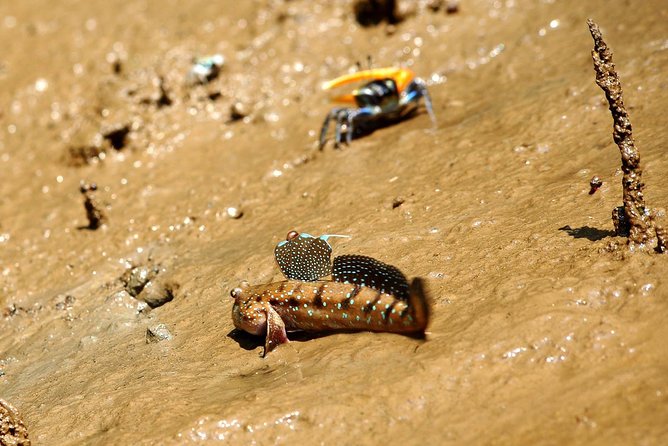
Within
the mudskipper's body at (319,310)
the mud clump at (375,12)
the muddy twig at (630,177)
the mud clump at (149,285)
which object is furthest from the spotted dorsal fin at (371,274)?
the mud clump at (375,12)

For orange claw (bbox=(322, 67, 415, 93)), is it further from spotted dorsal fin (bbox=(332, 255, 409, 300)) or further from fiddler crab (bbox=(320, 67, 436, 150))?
spotted dorsal fin (bbox=(332, 255, 409, 300))

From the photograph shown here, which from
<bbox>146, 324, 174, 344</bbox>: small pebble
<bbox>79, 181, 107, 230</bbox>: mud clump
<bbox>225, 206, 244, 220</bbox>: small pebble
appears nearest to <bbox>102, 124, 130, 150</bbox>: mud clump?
<bbox>79, 181, 107, 230</bbox>: mud clump

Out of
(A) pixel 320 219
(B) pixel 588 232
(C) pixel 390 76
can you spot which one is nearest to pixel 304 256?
(A) pixel 320 219

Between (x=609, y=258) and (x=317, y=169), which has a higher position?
(x=317, y=169)

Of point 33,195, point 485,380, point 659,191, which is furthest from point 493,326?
point 33,195

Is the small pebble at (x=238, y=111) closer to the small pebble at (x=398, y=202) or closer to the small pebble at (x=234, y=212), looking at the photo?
the small pebble at (x=234, y=212)

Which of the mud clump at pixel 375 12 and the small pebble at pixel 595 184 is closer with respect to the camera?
the small pebble at pixel 595 184

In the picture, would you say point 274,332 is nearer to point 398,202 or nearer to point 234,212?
point 398,202

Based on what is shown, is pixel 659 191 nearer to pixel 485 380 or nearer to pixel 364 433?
pixel 485 380
